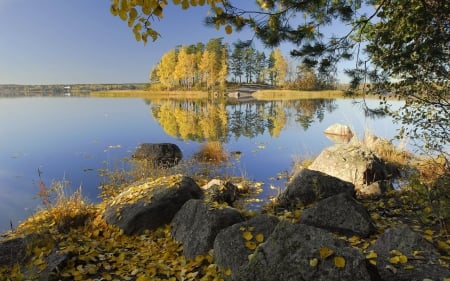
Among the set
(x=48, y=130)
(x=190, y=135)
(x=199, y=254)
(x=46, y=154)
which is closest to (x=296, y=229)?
(x=199, y=254)

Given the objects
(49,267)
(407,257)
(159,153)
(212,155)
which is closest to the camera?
(407,257)

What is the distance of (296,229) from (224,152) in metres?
9.97

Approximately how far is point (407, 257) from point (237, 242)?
1.59m

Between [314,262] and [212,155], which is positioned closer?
[314,262]

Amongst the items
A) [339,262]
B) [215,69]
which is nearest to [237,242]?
[339,262]

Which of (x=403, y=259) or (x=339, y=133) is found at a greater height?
(x=403, y=259)

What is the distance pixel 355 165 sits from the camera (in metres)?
7.91

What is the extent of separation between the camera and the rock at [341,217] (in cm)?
431

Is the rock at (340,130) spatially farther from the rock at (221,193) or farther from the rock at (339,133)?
the rock at (221,193)

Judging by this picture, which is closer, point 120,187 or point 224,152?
point 120,187

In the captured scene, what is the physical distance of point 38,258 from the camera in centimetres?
417

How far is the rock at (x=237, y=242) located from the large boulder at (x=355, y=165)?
429 centimetres

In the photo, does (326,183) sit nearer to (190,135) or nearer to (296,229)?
(296,229)

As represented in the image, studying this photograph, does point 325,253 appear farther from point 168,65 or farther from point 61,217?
point 168,65
